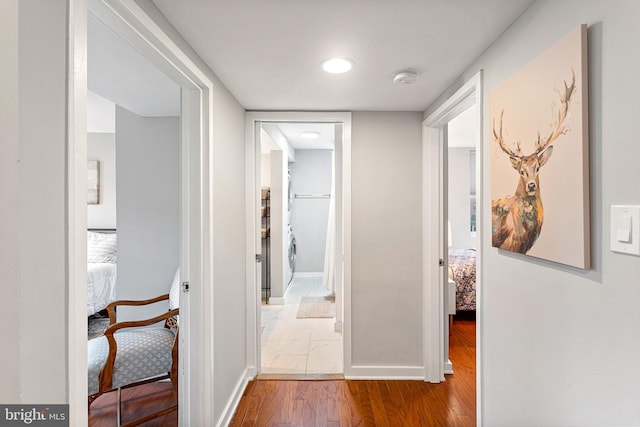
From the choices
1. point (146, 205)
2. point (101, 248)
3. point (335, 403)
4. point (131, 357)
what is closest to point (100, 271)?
point (101, 248)

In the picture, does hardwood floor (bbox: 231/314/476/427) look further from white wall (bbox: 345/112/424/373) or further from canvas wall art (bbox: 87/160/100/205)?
canvas wall art (bbox: 87/160/100/205)

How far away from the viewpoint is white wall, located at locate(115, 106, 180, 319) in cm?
278

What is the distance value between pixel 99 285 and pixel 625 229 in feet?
15.0

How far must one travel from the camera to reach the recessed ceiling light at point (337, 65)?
1791 millimetres

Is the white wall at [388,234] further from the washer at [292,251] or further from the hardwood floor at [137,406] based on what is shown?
the washer at [292,251]

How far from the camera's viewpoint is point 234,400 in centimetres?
232

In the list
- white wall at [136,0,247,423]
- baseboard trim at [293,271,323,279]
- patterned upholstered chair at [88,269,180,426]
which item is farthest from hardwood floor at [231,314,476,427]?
baseboard trim at [293,271,323,279]

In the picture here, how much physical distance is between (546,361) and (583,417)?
0.20 m

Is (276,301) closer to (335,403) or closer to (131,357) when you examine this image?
(335,403)

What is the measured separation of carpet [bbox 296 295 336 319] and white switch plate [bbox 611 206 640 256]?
3.64 m
